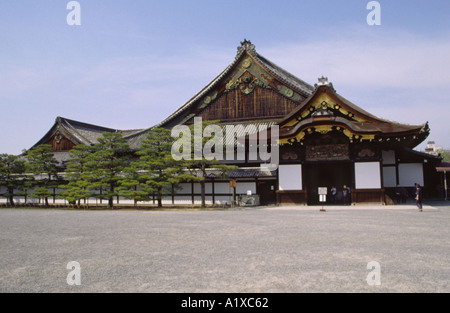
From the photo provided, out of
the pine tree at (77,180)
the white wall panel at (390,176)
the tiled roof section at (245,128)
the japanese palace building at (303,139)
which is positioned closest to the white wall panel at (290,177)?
the japanese palace building at (303,139)

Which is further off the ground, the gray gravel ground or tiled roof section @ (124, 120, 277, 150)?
tiled roof section @ (124, 120, 277, 150)

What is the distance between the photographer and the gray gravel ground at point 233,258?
19.3ft

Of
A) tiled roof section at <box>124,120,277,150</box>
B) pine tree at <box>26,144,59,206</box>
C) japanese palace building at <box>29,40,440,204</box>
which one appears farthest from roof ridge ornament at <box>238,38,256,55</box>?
pine tree at <box>26,144,59,206</box>

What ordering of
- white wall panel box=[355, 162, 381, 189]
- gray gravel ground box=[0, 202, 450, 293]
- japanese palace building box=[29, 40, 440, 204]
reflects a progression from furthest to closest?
japanese palace building box=[29, 40, 440, 204] < white wall panel box=[355, 162, 381, 189] < gray gravel ground box=[0, 202, 450, 293]

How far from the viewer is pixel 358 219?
1460 centimetres

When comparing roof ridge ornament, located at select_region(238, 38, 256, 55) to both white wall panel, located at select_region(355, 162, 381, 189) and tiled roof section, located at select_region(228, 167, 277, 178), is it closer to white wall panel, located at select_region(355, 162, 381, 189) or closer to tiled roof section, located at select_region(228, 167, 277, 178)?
tiled roof section, located at select_region(228, 167, 277, 178)

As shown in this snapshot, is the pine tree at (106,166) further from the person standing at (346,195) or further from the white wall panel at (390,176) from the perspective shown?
the white wall panel at (390,176)

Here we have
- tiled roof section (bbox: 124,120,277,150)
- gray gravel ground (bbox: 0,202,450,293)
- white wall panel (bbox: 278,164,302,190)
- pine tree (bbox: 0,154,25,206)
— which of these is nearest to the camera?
gray gravel ground (bbox: 0,202,450,293)

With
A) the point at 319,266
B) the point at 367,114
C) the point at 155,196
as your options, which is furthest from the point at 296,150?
the point at 319,266

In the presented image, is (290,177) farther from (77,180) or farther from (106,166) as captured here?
(77,180)

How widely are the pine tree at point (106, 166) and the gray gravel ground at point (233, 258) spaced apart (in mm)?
12979

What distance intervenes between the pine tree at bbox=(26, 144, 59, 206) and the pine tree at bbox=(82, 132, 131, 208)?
18.3ft

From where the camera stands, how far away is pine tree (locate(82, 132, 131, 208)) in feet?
84.5

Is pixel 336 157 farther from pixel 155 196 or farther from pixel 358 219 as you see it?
pixel 155 196
